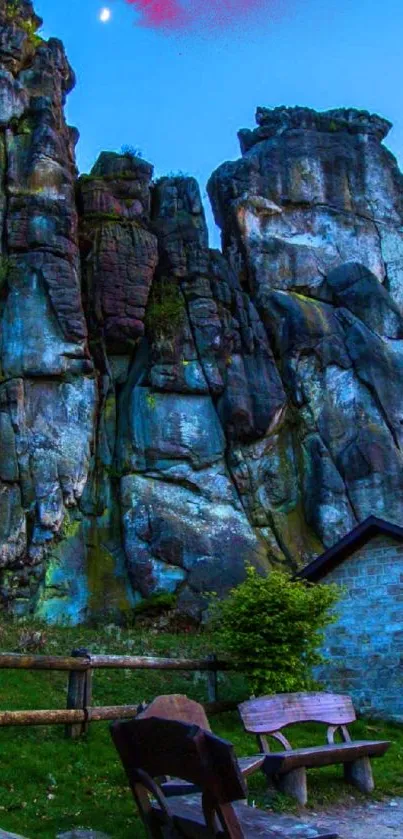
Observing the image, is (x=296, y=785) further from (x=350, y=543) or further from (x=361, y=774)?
(x=350, y=543)

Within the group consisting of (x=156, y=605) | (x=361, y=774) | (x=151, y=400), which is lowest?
(x=361, y=774)

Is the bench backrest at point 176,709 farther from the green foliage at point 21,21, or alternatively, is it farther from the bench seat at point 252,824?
the green foliage at point 21,21

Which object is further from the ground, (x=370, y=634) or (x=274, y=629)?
(x=274, y=629)

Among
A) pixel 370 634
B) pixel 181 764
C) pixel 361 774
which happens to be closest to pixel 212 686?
pixel 370 634

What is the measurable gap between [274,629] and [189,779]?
894 centimetres

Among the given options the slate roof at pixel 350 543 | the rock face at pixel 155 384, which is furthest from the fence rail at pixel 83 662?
the rock face at pixel 155 384

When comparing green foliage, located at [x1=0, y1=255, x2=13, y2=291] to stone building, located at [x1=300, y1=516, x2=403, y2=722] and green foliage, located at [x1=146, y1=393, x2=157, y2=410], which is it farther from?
stone building, located at [x1=300, y1=516, x2=403, y2=722]

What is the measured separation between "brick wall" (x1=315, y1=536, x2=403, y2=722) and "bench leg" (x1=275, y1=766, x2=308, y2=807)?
6.76 m

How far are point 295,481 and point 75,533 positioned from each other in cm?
881

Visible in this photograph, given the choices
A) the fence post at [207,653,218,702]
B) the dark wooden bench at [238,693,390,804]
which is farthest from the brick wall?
the dark wooden bench at [238,693,390,804]

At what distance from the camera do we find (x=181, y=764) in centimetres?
419

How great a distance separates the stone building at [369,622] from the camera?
15086mm

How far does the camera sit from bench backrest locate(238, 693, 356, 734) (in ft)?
29.4

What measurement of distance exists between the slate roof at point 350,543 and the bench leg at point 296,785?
7.63 m
